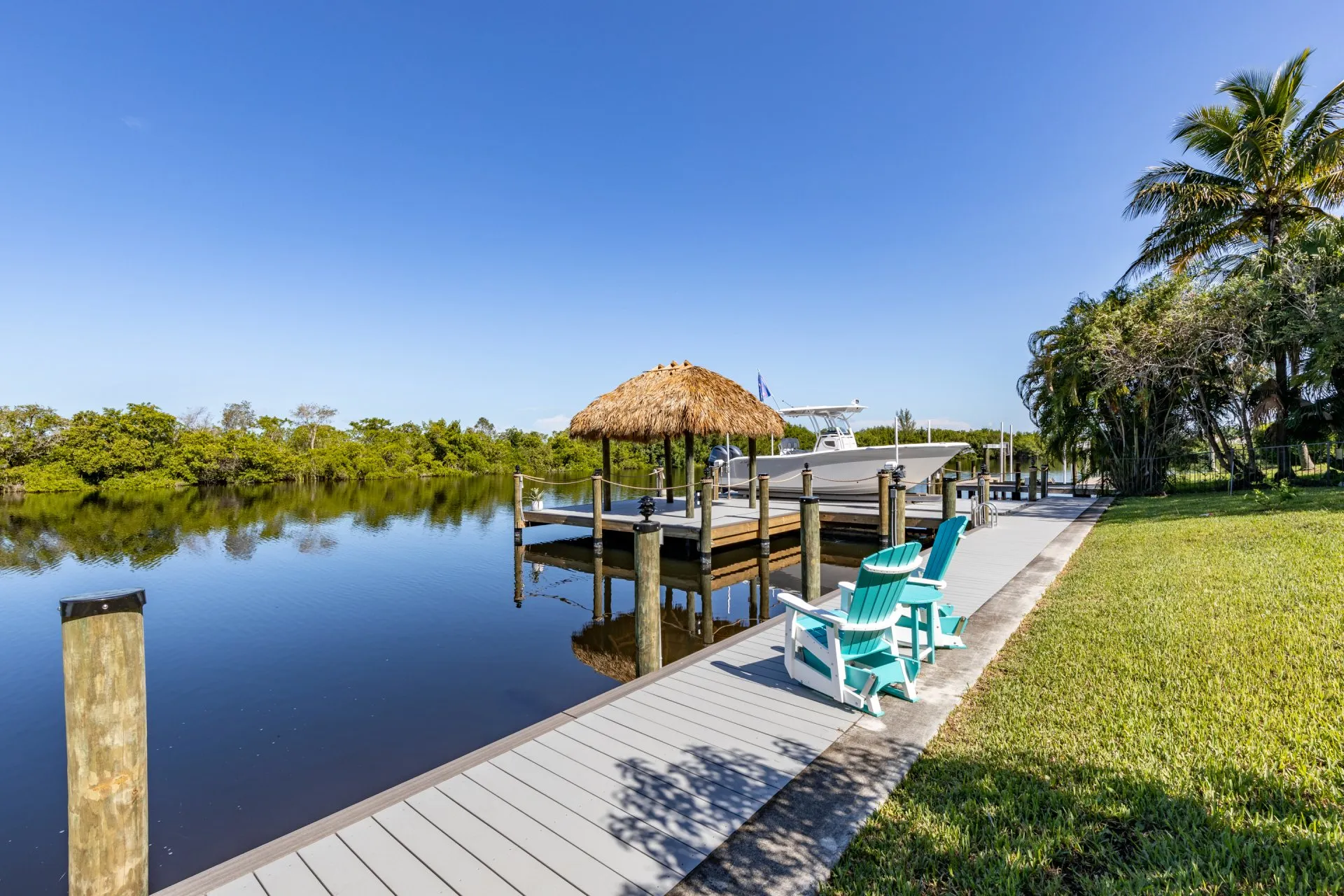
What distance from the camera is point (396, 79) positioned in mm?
13844

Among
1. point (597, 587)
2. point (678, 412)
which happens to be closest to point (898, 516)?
point (678, 412)

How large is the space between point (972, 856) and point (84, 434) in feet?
149

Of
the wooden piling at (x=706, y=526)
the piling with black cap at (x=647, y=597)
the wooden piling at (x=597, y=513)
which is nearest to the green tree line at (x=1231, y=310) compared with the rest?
the wooden piling at (x=706, y=526)

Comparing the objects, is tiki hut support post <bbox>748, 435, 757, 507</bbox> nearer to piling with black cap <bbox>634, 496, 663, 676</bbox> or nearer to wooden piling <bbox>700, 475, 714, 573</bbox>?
wooden piling <bbox>700, 475, 714, 573</bbox>

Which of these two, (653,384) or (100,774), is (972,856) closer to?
(100,774)

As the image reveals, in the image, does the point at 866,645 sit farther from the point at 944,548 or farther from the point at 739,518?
the point at 739,518

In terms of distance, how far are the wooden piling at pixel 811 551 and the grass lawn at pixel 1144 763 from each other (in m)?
1.89

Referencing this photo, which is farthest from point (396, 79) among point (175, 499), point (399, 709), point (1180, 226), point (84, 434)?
point (84, 434)

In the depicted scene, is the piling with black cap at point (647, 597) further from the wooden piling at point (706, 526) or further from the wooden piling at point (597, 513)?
the wooden piling at point (597, 513)

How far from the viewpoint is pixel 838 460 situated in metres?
15.4

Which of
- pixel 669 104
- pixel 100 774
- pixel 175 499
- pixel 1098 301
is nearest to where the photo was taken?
pixel 100 774

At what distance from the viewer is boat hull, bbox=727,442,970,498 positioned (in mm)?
14281

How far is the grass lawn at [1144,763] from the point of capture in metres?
1.91

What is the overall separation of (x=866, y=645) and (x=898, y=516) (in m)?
6.69
